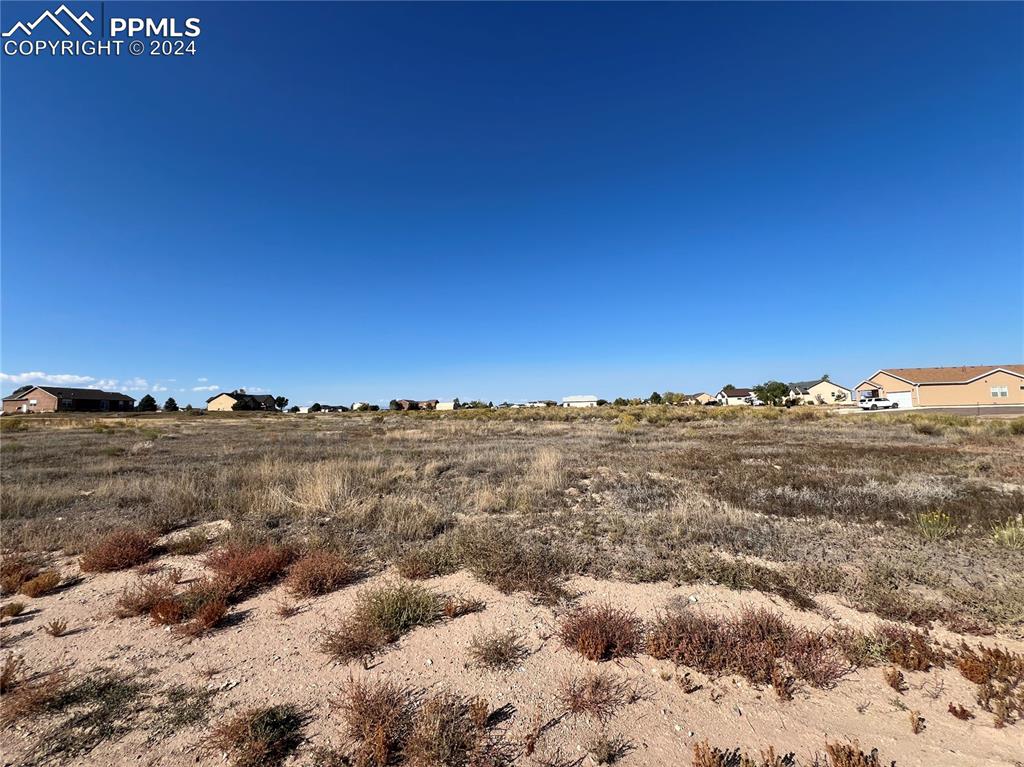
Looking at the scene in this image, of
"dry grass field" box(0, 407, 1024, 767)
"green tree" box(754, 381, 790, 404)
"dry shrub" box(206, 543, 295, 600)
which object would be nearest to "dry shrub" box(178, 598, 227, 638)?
"dry grass field" box(0, 407, 1024, 767)

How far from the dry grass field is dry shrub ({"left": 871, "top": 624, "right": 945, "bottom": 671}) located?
0.02 m

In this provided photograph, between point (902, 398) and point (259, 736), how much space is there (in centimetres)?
7763

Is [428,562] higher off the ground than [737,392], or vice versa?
[737,392]

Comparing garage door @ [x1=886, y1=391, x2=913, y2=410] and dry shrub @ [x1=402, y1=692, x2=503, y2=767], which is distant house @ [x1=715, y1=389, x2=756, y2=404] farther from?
dry shrub @ [x1=402, y1=692, x2=503, y2=767]

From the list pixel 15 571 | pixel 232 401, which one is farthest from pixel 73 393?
pixel 15 571

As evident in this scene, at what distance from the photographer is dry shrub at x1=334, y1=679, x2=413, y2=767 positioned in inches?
113

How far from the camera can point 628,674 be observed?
12.5ft

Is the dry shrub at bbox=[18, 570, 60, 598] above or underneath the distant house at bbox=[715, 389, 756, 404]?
underneath

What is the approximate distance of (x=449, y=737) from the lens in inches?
118

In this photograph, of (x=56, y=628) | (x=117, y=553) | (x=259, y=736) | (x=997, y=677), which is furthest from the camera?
(x=117, y=553)

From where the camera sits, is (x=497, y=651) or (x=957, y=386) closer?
(x=497, y=651)

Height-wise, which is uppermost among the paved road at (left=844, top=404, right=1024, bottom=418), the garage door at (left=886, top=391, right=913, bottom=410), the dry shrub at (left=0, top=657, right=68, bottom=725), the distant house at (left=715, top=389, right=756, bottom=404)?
the distant house at (left=715, top=389, right=756, bottom=404)

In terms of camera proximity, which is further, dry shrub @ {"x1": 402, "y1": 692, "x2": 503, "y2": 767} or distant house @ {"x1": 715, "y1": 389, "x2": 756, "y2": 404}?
distant house @ {"x1": 715, "y1": 389, "x2": 756, "y2": 404}

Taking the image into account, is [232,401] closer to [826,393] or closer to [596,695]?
[596,695]
